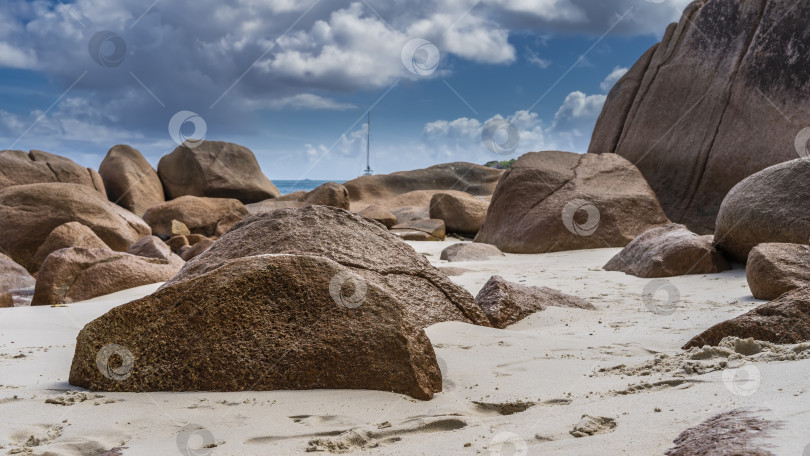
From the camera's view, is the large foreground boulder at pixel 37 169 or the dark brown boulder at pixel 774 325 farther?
the large foreground boulder at pixel 37 169

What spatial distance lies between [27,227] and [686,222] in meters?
10.8

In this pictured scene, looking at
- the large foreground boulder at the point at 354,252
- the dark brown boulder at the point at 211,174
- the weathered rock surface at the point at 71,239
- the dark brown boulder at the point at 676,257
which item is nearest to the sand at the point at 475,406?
the large foreground boulder at the point at 354,252

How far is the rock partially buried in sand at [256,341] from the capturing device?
2893 millimetres

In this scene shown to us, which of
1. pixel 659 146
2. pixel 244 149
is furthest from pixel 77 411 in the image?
pixel 244 149

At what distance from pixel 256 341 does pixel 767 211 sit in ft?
18.3

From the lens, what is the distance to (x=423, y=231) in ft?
49.3

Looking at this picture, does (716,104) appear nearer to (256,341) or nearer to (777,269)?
(777,269)

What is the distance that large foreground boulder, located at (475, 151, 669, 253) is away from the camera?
10016 millimetres

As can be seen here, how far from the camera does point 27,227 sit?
10.8 metres

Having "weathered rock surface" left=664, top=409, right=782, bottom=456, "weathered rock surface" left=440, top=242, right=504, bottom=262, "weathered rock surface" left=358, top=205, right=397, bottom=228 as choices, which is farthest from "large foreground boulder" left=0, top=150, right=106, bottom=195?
"weathered rock surface" left=664, top=409, right=782, bottom=456

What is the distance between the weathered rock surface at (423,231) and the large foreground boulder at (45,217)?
558 centimetres

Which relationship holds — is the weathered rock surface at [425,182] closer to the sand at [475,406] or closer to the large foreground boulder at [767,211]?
the large foreground boulder at [767,211]

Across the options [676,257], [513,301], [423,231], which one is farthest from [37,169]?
[513,301]

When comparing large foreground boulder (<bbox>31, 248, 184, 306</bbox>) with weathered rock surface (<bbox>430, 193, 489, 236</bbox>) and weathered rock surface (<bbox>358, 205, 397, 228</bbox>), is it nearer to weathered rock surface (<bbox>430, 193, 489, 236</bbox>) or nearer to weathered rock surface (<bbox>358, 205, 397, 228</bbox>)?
weathered rock surface (<bbox>430, 193, 489, 236</bbox>)
